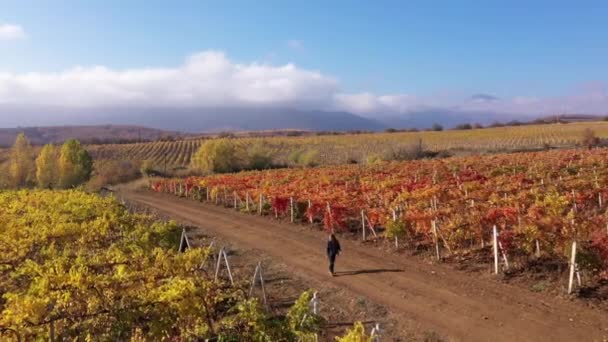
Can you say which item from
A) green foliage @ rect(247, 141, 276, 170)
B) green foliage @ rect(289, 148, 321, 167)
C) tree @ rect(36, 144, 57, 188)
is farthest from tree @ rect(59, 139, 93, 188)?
green foliage @ rect(289, 148, 321, 167)

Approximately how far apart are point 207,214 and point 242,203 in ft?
8.44

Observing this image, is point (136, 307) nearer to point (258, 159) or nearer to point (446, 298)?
point (446, 298)

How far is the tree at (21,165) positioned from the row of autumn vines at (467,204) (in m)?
33.3

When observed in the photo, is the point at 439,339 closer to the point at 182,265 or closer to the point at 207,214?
the point at 182,265

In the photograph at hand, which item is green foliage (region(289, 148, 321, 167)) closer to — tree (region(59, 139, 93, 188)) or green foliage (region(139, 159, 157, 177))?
green foliage (region(139, 159, 157, 177))

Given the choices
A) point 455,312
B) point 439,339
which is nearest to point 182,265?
point 439,339

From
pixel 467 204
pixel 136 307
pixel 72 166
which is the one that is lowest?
pixel 72 166

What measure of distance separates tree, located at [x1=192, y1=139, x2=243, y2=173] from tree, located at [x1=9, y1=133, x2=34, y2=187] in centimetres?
2029

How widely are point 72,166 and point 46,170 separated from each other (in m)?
3.78

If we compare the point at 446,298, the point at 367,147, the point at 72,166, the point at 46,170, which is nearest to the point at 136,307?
the point at 446,298

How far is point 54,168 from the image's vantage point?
57.4 meters

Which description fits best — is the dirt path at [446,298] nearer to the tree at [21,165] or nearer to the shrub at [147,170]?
the shrub at [147,170]

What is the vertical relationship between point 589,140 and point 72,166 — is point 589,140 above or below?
above

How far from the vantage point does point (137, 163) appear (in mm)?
69938
